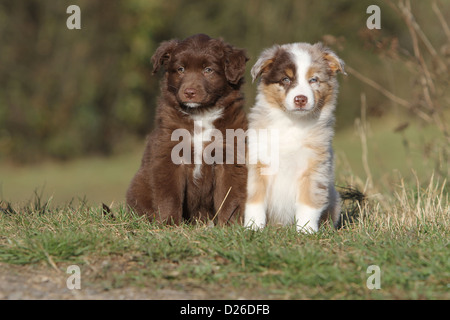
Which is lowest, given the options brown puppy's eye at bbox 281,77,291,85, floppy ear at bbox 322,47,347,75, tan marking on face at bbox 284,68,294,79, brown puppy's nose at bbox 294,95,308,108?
brown puppy's nose at bbox 294,95,308,108

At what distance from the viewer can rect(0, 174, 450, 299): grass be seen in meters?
3.94

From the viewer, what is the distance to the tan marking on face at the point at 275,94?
532cm

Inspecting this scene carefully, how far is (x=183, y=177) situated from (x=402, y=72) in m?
13.6

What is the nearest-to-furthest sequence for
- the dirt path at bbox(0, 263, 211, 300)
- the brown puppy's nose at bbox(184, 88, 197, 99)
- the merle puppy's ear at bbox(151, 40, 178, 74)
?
the dirt path at bbox(0, 263, 211, 300)
the brown puppy's nose at bbox(184, 88, 197, 99)
the merle puppy's ear at bbox(151, 40, 178, 74)

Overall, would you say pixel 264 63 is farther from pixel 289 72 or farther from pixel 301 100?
pixel 301 100

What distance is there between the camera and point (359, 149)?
17.0 meters

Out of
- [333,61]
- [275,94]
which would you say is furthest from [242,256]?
[333,61]

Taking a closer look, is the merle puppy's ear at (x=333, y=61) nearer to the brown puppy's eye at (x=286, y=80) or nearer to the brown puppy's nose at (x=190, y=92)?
the brown puppy's eye at (x=286, y=80)

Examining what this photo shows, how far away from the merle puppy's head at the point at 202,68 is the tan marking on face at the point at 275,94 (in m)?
0.30

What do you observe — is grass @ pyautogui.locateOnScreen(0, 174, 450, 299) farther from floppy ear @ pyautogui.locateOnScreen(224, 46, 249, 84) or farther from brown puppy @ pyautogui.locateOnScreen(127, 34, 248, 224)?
floppy ear @ pyautogui.locateOnScreen(224, 46, 249, 84)

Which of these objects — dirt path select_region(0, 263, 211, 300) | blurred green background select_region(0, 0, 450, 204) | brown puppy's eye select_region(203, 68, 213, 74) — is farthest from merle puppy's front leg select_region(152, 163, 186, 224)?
blurred green background select_region(0, 0, 450, 204)

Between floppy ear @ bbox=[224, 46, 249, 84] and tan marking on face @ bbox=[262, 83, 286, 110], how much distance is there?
0.82ft

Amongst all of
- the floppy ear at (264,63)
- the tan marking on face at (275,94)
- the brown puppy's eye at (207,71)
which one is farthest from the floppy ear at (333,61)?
the brown puppy's eye at (207,71)
